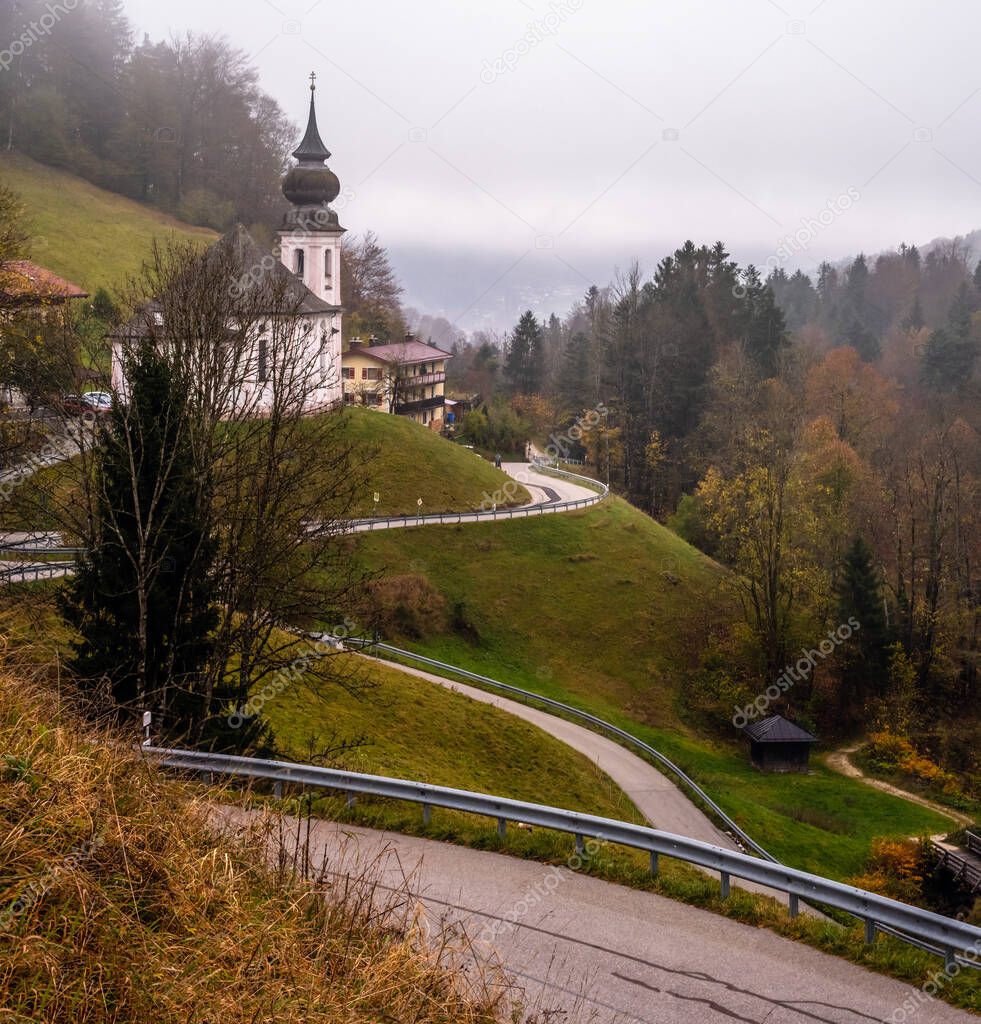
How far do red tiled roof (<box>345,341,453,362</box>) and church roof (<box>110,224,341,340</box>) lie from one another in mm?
12660

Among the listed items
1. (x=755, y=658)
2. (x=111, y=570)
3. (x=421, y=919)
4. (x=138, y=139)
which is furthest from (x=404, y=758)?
(x=138, y=139)

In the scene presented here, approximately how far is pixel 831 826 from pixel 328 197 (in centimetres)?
4269

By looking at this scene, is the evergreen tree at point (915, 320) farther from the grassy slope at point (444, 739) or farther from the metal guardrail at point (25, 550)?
the metal guardrail at point (25, 550)

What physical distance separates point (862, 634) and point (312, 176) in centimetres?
3723

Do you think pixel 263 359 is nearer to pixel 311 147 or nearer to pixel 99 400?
pixel 99 400

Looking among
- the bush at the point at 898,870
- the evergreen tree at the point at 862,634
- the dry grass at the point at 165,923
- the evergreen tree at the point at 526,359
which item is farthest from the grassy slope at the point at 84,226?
the dry grass at the point at 165,923

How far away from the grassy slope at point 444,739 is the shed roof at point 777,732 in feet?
35.5

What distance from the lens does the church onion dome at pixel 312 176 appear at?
57.4 metres

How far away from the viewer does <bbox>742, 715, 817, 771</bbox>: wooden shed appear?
130 feet

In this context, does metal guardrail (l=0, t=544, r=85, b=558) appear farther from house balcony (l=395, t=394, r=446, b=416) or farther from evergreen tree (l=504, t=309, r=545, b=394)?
evergreen tree (l=504, t=309, r=545, b=394)

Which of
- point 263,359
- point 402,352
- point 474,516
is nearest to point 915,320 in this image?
point 402,352

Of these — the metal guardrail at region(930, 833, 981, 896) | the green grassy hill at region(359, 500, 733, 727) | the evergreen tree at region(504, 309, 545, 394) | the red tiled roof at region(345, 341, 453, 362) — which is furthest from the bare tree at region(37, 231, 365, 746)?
the evergreen tree at region(504, 309, 545, 394)

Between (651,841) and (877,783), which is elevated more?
(651,841)

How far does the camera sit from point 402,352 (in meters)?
77.9
